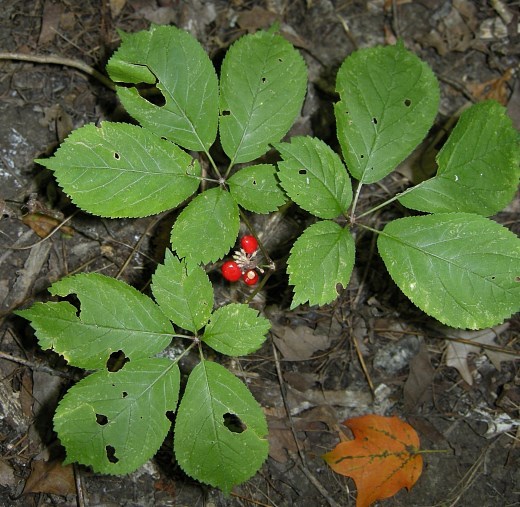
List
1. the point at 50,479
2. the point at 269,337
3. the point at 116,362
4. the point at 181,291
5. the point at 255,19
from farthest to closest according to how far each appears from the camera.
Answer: the point at 255,19 → the point at 269,337 → the point at 116,362 → the point at 50,479 → the point at 181,291

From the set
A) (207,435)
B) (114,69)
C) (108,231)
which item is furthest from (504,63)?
(207,435)

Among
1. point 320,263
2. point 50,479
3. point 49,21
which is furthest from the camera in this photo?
point 49,21

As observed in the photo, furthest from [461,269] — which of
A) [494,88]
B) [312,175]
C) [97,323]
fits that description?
[494,88]

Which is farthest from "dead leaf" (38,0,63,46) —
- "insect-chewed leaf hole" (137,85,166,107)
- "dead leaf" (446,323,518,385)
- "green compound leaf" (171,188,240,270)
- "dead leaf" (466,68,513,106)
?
"dead leaf" (446,323,518,385)

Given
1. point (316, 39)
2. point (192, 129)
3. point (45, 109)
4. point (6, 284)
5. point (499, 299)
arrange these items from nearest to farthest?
point (499, 299), point (192, 129), point (6, 284), point (45, 109), point (316, 39)

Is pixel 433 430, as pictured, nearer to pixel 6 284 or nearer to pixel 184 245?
pixel 184 245

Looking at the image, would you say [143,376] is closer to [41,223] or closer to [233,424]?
[233,424]

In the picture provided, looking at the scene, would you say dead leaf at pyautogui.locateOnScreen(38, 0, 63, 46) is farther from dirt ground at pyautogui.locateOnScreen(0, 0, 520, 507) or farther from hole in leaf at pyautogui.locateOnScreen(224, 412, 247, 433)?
hole in leaf at pyautogui.locateOnScreen(224, 412, 247, 433)
